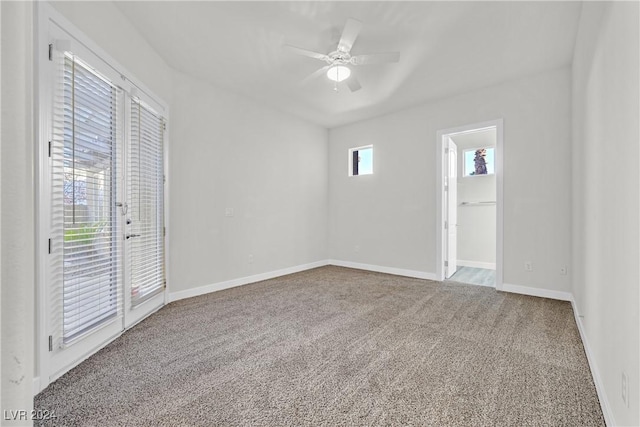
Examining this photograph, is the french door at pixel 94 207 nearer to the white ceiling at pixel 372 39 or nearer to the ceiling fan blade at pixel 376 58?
the white ceiling at pixel 372 39

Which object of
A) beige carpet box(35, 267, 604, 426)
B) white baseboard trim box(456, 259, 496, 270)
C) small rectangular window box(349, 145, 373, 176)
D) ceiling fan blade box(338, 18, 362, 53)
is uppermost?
ceiling fan blade box(338, 18, 362, 53)

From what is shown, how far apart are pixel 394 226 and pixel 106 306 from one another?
4.02 m

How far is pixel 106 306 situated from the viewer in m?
2.40

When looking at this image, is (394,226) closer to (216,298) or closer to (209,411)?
(216,298)

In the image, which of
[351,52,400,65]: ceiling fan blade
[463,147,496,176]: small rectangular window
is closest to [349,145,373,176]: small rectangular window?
[463,147,496,176]: small rectangular window

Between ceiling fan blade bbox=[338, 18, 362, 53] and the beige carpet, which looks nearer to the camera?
the beige carpet

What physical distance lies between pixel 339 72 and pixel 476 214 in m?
4.24

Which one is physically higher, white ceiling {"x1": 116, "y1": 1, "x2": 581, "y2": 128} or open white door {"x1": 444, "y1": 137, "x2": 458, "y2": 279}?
white ceiling {"x1": 116, "y1": 1, "x2": 581, "y2": 128}

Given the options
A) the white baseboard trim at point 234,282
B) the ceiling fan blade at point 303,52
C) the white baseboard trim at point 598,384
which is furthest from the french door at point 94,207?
the white baseboard trim at point 598,384

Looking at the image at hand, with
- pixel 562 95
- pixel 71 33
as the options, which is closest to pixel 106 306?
pixel 71 33

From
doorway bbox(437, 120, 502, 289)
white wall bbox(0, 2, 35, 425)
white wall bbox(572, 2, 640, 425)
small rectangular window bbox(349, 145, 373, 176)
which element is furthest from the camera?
small rectangular window bbox(349, 145, 373, 176)

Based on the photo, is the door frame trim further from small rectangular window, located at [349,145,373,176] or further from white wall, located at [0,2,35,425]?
small rectangular window, located at [349,145,373,176]

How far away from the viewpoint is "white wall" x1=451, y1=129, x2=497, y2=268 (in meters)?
5.68

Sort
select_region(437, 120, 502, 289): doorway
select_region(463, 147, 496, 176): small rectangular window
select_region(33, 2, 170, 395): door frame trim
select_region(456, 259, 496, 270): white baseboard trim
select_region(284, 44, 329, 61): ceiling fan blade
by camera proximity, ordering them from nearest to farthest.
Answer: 1. select_region(33, 2, 170, 395): door frame trim
2. select_region(284, 44, 329, 61): ceiling fan blade
3. select_region(437, 120, 502, 289): doorway
4. select_region(456, 259, 496, 270): white baseboard trim
5. select_region(463, 147, 496, 176): small rectangular window
